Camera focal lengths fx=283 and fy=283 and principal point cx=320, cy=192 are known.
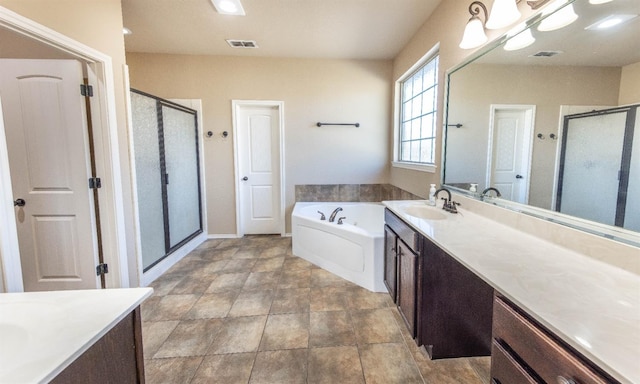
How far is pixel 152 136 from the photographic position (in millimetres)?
2924

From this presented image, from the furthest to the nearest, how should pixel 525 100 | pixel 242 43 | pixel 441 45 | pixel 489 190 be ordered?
pixel 242 43
pixel 441 45
pixel 489 190
pixel 525 100

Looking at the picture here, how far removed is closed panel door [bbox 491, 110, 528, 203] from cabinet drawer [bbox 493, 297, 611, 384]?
0.91 meters

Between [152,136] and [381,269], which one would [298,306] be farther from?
[152,136]

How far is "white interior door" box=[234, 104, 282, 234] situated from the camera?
418cm

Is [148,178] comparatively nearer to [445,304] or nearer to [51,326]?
[51,326]

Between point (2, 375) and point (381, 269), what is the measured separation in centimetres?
236

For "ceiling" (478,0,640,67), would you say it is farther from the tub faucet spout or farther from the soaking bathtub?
the soaking bathtub

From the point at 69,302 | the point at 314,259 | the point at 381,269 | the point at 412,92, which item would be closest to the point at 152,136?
the point at 314,259

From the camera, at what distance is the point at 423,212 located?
7.57 feet

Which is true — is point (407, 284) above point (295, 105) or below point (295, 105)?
below

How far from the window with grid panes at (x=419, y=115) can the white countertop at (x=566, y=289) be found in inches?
64.7

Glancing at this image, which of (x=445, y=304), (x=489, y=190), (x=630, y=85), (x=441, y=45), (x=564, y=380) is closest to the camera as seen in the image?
(x=564, y=380)

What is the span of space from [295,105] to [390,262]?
2715 millimetres

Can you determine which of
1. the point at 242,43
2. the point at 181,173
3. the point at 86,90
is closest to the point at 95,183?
the point at 86,90
